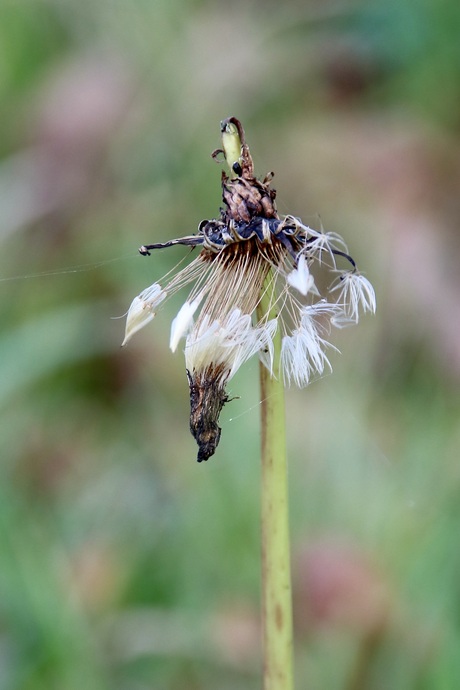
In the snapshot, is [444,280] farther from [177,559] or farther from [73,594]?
[73,594]

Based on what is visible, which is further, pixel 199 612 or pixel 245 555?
pixel 245 555

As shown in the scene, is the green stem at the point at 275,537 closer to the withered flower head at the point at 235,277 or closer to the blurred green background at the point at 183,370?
the withered flower head at the point at 235,277

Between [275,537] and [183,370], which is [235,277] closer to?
[275,537]

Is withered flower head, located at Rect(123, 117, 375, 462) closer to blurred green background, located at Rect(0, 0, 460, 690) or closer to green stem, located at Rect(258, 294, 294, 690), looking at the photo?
green stem, located at Rect(258, 294, 294, 690)

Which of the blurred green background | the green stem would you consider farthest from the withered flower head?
the blurred green background

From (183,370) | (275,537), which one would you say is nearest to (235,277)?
(275,537)

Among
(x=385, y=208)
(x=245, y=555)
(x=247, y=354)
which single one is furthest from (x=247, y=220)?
(x=385, y=208)
